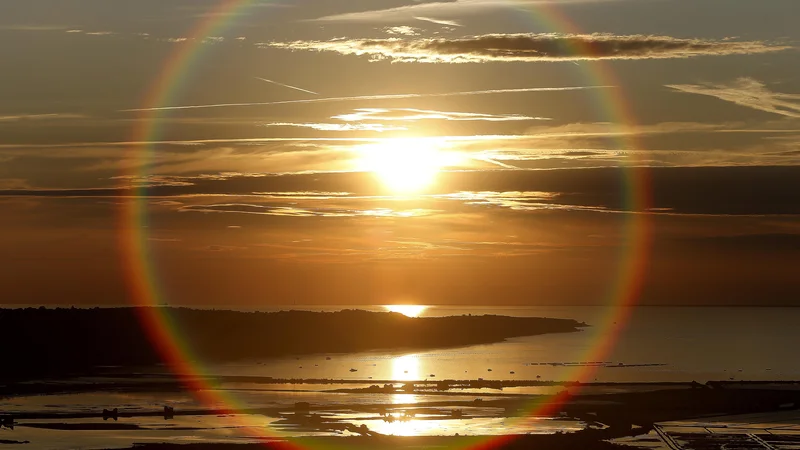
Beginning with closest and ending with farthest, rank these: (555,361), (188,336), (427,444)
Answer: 1. (427,444)
2. (555,361)
3. (188,336)

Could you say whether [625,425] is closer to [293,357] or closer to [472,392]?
[472,392]

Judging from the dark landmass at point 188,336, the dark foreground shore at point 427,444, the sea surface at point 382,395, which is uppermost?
the dark landmass at point 188,336

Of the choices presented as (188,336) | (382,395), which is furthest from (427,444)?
(188,336)

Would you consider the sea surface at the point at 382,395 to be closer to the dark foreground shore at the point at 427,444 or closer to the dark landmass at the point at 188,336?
the dark foreground shore at the point at 427,444

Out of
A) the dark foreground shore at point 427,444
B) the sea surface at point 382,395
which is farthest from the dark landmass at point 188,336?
the dark foreground shore at point 427,444

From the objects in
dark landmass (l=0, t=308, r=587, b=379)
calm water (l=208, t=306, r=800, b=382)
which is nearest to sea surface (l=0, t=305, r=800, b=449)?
calm water (l=208, t=306, r=800, b=382)

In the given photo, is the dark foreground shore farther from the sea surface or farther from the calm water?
the calm water

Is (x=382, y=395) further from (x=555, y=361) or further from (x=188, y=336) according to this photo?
(x=188, y=336)

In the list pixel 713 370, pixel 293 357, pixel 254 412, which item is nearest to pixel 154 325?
pixel 293 357
